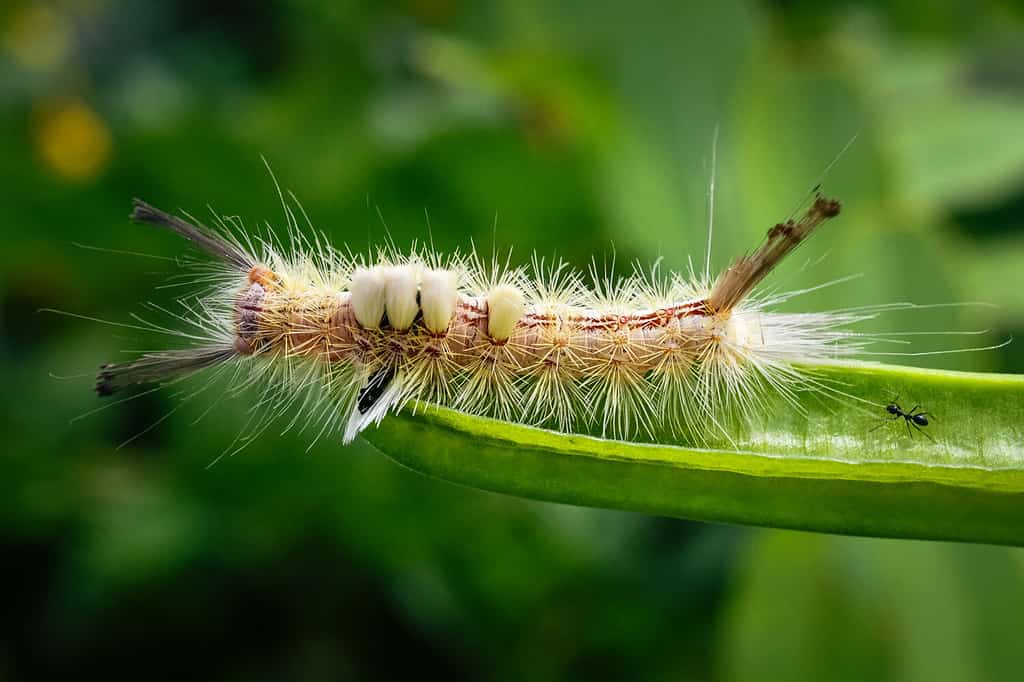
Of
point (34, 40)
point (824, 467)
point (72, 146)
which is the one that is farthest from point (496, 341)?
point (34, 40)

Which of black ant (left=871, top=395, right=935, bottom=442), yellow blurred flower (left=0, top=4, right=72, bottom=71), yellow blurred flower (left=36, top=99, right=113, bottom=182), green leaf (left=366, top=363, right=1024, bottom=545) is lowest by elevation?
green leaf (left=366, top=363, right=1024, bottom=545)

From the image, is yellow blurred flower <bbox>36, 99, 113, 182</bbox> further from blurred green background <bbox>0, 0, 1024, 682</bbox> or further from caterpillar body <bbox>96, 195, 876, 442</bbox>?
caterpillar body <bbox>96, 195, 876, 442</bbox>

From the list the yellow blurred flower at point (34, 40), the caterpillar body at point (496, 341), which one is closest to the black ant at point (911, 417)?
the caterpillar body at point (496, 341)

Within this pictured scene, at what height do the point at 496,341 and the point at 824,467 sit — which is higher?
the point at 496,341

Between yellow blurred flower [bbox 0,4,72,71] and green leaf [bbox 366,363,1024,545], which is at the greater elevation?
yellow blurred flower [bbox 0,4,72,71]

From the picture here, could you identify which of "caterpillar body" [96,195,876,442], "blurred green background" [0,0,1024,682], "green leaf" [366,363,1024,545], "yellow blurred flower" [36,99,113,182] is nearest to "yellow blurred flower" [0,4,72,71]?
"blurred green background" [0,0,1024,682]

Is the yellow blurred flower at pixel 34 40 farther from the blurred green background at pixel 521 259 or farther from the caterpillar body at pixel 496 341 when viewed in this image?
the caterpillar body at pixel 496 341

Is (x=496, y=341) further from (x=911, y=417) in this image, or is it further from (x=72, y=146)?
(x=72, y=146)
